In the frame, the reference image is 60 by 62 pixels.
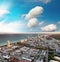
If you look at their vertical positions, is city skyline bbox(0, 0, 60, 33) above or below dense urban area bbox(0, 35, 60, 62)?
above

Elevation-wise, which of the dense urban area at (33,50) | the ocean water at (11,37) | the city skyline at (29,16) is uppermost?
the city skyline at (29,16)

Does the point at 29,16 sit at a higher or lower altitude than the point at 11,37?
higher

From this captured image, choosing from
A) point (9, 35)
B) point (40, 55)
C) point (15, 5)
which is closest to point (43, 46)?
point (40, 55)

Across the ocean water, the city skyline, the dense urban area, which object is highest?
the city skyline

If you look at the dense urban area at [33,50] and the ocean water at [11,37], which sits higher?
the ocean water at [11,37]

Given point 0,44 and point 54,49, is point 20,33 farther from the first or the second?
point 54,49

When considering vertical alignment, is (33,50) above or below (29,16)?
below

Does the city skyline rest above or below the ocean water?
above

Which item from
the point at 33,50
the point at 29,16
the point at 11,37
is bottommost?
the point at 33,50
